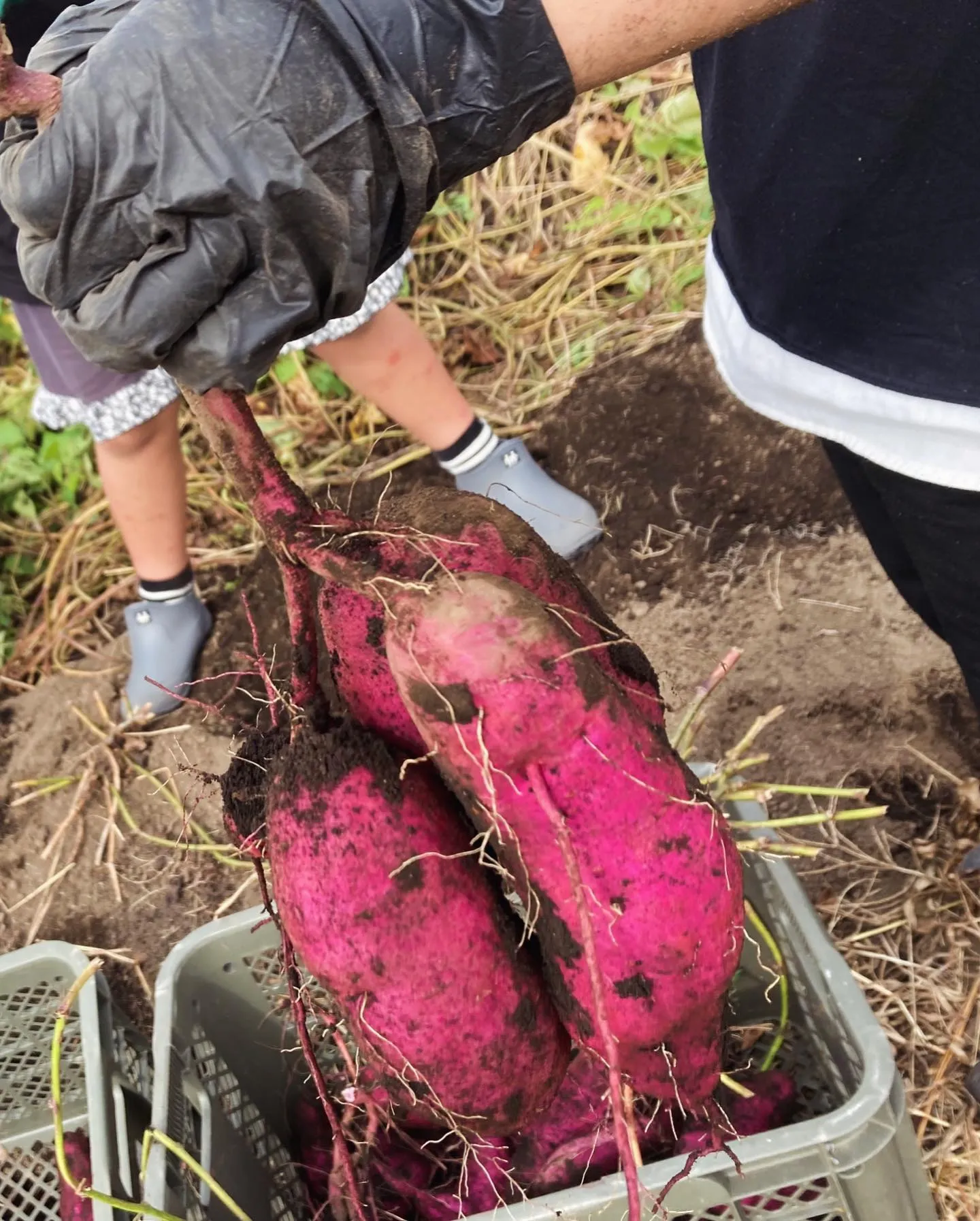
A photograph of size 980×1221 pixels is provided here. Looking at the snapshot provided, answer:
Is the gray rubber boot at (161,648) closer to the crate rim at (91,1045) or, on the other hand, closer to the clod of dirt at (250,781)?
the crate rim at (91,1045)

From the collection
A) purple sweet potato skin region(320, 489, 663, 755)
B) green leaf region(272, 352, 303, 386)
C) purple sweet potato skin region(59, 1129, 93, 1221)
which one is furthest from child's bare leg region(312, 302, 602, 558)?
purple sweet potato skin region(59, 1129, 93, 1221)

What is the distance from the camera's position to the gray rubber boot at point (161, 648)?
1.98 meters

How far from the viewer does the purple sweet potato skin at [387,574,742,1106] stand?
0.78 meters

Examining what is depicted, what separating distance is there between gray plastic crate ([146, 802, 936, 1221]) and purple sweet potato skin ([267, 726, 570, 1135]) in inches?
5.2

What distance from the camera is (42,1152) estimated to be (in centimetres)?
141

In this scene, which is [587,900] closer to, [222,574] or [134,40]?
[134,40]

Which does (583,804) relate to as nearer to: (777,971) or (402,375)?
(777,971)

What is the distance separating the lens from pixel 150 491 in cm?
186

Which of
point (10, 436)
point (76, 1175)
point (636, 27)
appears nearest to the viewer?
point (636, 27)

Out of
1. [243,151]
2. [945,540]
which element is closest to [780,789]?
[945,540]

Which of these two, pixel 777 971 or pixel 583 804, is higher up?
pixel 583 804

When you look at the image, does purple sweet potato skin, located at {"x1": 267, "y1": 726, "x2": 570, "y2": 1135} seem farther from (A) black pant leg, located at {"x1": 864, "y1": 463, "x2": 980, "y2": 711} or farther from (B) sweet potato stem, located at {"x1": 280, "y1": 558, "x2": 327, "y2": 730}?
(A) black pant leg, located at {"x1": 864, "y1": 463, "x2": 980, "y2": 711}

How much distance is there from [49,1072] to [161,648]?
0.81m

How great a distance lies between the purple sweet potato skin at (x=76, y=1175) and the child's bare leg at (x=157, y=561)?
0.71 metres
